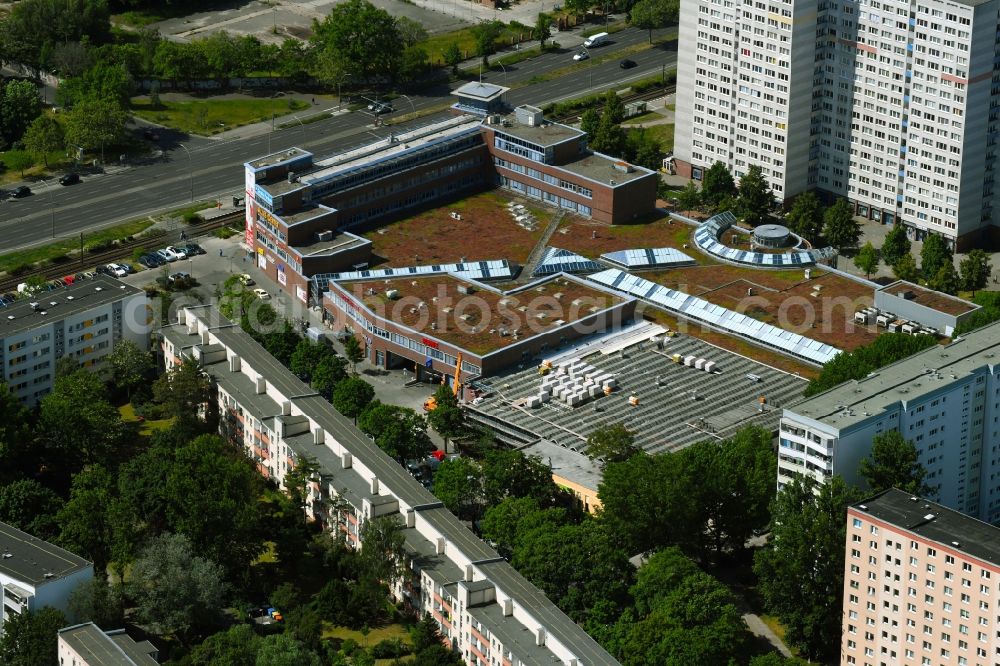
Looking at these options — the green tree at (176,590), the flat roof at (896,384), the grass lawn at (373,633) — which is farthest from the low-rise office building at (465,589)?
the flat roof at (896,384)

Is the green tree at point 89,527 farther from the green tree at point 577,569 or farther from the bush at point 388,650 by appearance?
the green tree at point 577,569

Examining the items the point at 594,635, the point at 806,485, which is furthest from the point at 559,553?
the point at 806,485

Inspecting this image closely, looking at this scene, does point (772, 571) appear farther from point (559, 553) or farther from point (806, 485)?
point (559, 553)

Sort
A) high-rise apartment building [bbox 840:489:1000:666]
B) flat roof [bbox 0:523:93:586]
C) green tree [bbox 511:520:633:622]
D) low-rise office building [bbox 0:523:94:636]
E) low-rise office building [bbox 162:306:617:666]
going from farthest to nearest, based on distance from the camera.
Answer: green tree [bbox 511:520:633:622]
flat roof [bbox 0:523:93:586]
low-rise office building [bbox 0:523:94:636]
low-rise office building [bbox 162:306:617:666]
high-rise apartment building [bbox 840:489:1000:666]

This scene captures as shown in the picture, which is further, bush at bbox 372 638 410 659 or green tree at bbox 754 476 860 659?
bush at bbox 372 638 410 659

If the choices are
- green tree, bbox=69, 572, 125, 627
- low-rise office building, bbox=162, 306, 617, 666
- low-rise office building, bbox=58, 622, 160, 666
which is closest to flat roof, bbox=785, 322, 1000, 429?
low-rise office building, bbox=162, 306, 617, 666

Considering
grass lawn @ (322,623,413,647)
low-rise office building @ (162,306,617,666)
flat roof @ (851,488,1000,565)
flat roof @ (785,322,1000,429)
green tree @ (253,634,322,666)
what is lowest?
grass lawn @ (322,623,413,647)

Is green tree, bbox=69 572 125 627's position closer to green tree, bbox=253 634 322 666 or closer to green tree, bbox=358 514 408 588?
green tree, bbox=253 634 322 666
